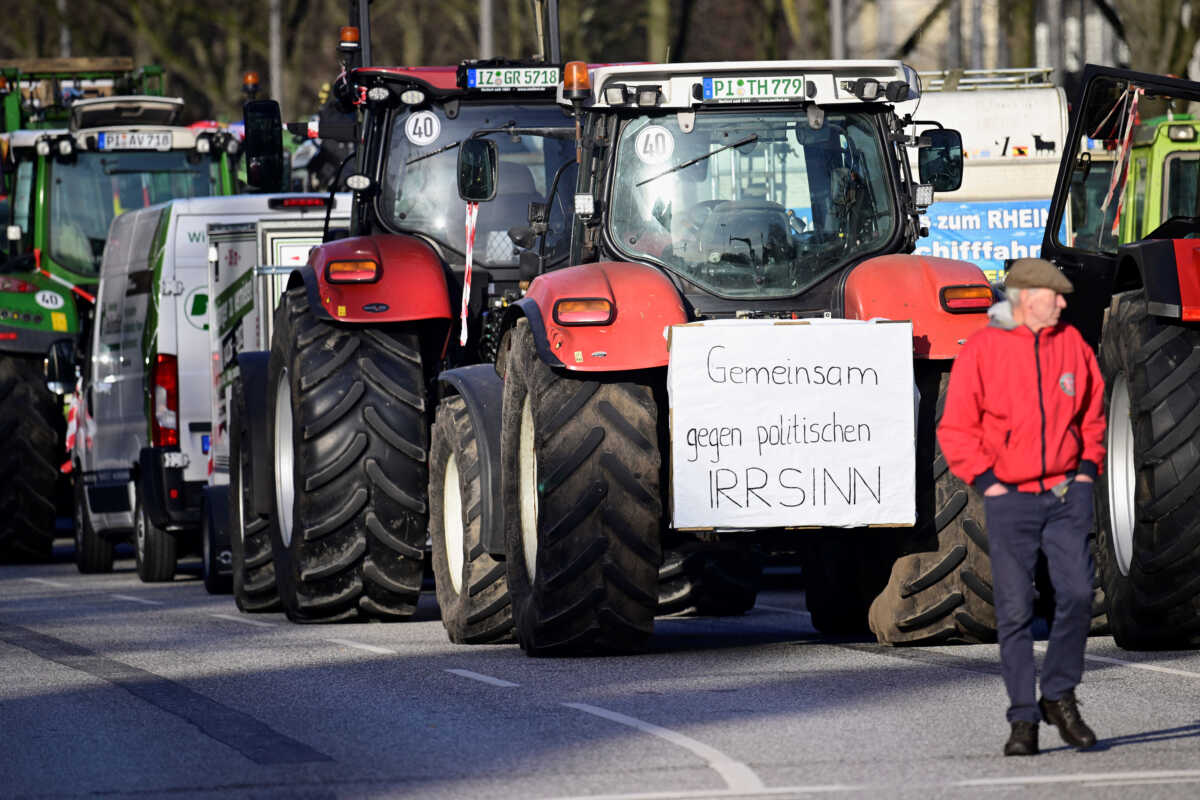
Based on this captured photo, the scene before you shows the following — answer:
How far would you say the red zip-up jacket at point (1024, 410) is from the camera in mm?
9070

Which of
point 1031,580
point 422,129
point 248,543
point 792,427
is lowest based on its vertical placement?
point 248,543

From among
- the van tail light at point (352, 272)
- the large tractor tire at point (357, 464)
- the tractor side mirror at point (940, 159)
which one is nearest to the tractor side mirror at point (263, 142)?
the large tractor tire at point (357, 464)

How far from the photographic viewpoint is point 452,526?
13.9 m

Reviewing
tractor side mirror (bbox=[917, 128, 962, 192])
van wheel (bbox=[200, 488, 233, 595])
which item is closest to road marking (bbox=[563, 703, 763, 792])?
tractor side mirror (bbox=[917, 128, 962, 192])

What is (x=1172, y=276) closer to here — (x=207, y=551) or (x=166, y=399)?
(x=207, y=551)

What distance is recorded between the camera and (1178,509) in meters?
11.7

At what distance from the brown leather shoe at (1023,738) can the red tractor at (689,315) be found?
287 centimetres


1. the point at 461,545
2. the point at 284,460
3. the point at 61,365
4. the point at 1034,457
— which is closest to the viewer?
the point at 1034,457

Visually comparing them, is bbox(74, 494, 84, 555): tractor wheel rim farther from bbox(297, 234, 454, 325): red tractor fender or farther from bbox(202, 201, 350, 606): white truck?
bbox(297, 234, 454, 325): red tractor fender

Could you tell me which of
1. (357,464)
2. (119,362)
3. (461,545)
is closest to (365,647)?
(461,545)

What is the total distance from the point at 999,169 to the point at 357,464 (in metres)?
10.5

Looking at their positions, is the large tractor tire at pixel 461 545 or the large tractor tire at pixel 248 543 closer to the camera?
the large tractor tire at pixel 461 545

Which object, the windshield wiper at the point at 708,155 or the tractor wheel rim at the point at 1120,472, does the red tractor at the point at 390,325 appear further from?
the tractor wheel rim at the point at 1120,472

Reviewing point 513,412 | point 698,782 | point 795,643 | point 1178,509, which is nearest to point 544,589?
point 513,412
